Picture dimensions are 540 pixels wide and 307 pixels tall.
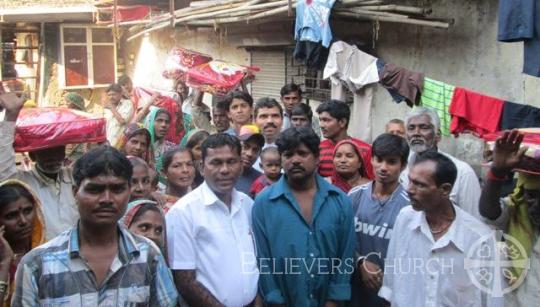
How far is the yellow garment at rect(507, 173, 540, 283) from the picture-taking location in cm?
303

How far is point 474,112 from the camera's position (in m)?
4.59

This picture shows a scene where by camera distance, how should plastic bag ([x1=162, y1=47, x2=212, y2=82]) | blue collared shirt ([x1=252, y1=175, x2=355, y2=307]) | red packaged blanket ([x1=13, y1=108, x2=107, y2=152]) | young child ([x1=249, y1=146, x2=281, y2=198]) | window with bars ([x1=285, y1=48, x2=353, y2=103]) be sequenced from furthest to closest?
plastic bag ([x1=162, y1=47, x2=212, y2=82]) → window with bars ([x1=285, y1=48, x2=353, y2=103]) → young child ([x1=249, y1=146, x2=281, y2=198]) → red packaged blanket ([x1=13, y1=108, x2=107, y2=152]) → blue collared shirt ([x1=252, y1=175, x2=355, y2=307])

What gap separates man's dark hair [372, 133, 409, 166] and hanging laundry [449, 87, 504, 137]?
1.39m

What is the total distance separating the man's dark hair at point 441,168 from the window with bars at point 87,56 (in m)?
13.6

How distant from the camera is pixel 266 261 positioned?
3.04m

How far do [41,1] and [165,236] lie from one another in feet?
40.6

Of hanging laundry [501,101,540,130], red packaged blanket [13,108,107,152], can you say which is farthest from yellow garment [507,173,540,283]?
red packaged blanket [13,108,107,152]

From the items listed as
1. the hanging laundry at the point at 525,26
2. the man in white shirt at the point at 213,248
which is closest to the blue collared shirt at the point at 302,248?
the man in white shirt at the point at 213,248

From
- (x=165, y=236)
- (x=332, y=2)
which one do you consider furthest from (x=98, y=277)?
(x=332, y=2)

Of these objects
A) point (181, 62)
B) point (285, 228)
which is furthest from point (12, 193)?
point (181, 62)

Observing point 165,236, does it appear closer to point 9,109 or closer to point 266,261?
point 266,261

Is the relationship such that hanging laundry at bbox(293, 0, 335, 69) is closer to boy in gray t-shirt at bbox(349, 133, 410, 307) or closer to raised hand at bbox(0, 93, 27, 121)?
boy in gray t-shirt at bbox(349, 133, 410, 307)

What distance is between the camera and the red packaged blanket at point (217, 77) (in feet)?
23.6

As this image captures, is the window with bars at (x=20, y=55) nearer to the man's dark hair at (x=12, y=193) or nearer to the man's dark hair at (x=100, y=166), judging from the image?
the man's dark hair at (x=12, y=193)
